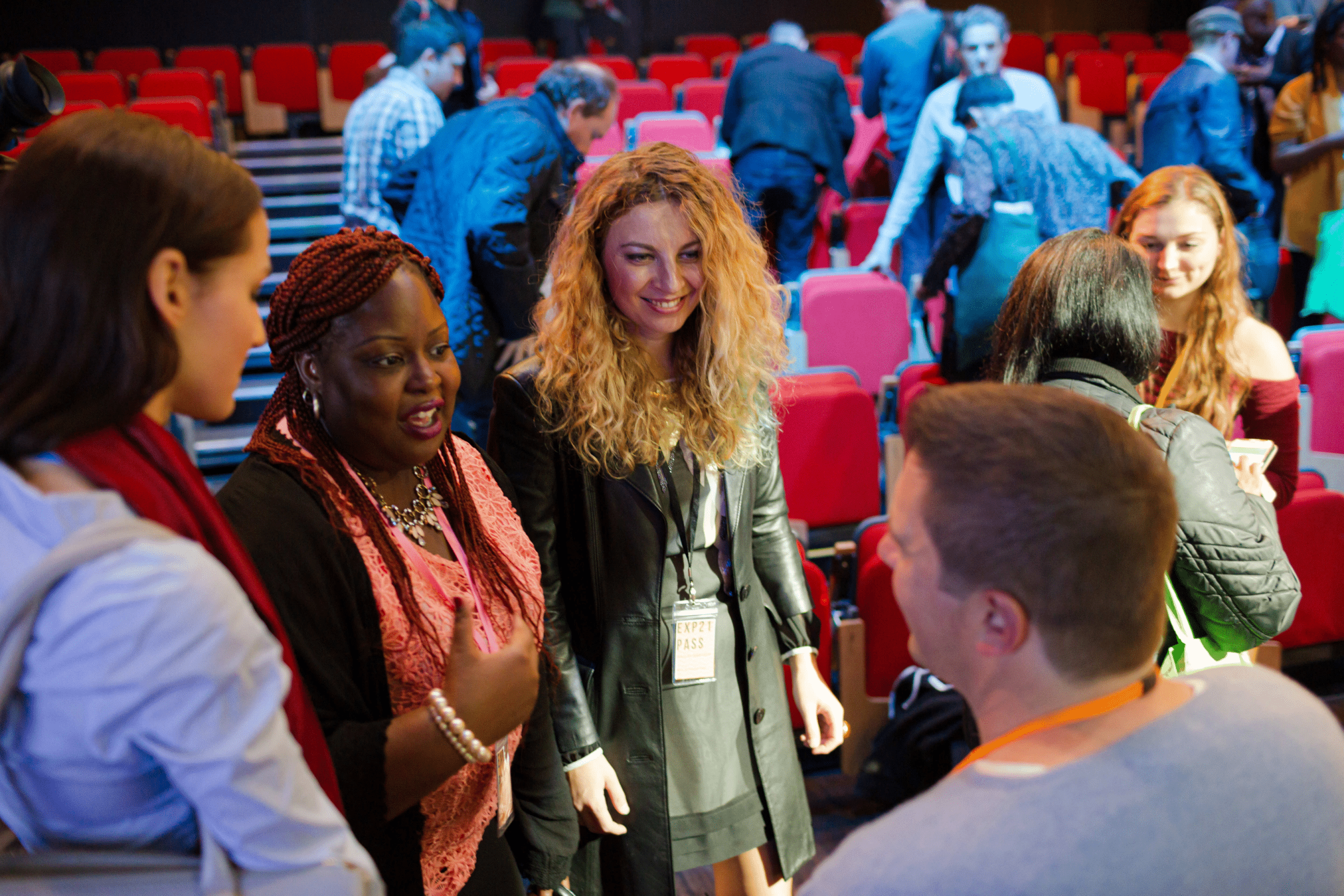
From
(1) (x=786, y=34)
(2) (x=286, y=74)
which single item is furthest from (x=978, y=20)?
(2) (x=286, y=74)

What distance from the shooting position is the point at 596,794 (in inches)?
58.2

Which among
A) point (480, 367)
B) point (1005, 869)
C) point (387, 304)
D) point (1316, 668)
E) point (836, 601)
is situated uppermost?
point (387, 304)

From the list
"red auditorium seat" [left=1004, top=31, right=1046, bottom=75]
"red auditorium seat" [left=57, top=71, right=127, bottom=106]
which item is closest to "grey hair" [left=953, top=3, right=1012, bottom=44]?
"red auditorium seat" [left=1004, top=31, right=1046, bottom=75]

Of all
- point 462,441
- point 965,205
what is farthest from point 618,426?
point 965,205

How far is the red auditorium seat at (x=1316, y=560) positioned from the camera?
2645mm

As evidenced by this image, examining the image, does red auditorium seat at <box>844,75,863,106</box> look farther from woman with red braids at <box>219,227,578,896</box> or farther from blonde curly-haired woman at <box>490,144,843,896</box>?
woman with red braids at <box>219,227,578,896</box>

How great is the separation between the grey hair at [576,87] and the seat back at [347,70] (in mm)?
5773

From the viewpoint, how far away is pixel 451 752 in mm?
1032

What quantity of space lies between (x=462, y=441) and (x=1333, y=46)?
4569 millimetres

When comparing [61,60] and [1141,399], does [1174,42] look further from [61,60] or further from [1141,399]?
[1141,399]

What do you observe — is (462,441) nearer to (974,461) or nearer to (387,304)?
(387,304)

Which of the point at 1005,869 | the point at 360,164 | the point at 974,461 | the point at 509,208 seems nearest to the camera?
the point at 1005,869

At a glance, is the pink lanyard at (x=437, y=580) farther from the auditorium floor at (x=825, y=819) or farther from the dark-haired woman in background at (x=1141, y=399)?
the auditorium floor at (x=825, y=819)

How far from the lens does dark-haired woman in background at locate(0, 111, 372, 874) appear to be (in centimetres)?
62
